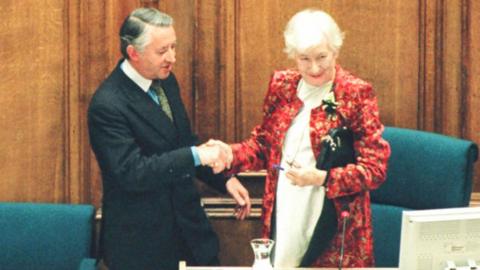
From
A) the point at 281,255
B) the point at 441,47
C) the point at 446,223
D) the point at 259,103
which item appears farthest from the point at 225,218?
the point at 446,223

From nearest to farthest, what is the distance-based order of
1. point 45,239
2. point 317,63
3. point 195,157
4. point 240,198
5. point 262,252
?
point 262,252, point 317,63, point 195,157, point 240,198, point 45,239

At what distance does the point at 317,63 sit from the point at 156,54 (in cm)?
69

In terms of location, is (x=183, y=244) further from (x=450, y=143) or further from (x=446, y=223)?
(x=446, y=223)

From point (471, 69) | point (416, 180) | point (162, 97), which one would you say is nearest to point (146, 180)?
point (162, 97)

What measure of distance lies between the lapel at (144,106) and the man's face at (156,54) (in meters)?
0.08

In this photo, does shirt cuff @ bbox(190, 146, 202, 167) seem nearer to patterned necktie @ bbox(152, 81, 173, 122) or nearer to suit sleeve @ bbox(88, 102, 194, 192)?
suit sleeve @ bbox(88, 102, 194, 192)

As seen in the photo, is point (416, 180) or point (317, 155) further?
point (416, 180)

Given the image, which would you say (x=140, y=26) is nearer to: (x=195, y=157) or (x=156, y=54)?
(x=156, y=54)

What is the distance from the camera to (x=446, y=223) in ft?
9.74

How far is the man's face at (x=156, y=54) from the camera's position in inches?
159

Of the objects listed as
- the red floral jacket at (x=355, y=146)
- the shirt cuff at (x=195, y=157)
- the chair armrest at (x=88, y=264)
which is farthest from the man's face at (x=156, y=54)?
the chair armrest at (x=88, y=264)

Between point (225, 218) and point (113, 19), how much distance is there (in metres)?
1.09

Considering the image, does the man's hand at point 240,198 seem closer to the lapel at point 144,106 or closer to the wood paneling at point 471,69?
the lapel at point 144,106

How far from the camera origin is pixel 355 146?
382 cm
